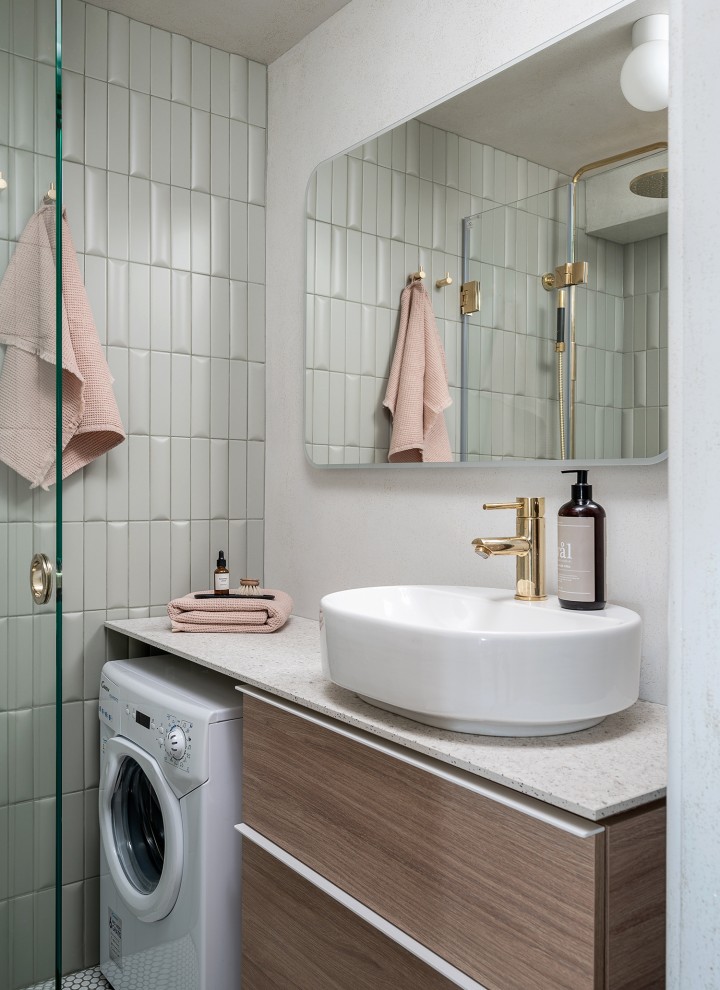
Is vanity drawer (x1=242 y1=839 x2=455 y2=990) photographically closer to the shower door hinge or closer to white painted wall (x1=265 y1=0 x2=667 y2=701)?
white painted wall (x1=265 y1=0 x2=667 y2=701)

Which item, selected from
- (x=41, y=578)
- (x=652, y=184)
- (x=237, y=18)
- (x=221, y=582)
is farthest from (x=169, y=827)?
(x=237, y=18)

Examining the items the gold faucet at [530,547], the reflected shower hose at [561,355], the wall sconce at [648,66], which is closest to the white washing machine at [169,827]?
the gold faucet at [530,547]

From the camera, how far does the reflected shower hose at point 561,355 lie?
59.0 inches

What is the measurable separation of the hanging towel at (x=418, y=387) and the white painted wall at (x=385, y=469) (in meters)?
0.06

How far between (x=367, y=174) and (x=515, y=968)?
5.60ft

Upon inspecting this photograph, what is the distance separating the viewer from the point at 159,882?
1.74 metres

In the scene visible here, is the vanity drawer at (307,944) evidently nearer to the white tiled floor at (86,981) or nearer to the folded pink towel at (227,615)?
the folded pink towel at (227,615)

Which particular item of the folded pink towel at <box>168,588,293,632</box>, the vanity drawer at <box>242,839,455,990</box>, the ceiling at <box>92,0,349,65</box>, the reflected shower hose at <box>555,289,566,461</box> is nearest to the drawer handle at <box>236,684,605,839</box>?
the vanity drawer at <box>242,839,455,990</box>

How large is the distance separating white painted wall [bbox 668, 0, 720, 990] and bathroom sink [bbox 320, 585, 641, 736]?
291 millimetres

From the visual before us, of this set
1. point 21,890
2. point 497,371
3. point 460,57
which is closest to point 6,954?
point 21,890

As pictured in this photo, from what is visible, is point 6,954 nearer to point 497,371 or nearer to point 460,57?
point 497,371

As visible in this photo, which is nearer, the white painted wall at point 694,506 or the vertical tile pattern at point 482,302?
the white painted wall at point 694,506

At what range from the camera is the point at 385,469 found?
1975 millimetres

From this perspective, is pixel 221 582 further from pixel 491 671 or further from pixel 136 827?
pixel 491 671
